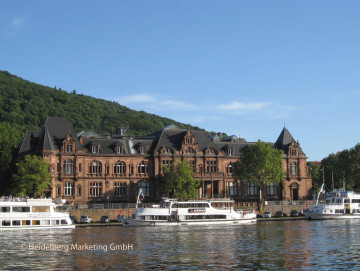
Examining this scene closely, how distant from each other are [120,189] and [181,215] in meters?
31.0

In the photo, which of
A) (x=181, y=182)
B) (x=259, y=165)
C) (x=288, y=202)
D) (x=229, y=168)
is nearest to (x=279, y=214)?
(x=288, y=202)

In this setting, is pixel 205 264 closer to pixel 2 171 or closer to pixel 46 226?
pixel 46 226

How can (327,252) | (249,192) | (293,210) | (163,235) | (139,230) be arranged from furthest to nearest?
1. (249,192)
2. (293,210)
3. (139,230)
4. (163,235)
5. (327,252)

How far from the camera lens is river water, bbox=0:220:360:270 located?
57.4 m

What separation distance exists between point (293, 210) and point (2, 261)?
93.8 meters

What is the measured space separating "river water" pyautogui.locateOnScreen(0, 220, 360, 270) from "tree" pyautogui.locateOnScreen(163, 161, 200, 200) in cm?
3905

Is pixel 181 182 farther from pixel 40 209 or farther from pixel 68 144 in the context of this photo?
pixel 40 209

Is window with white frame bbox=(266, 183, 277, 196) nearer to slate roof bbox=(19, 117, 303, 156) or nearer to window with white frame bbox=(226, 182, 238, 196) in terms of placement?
window with white frame bbox=(226, 182, 238, 196)

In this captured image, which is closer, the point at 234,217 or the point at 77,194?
the point at 234,217

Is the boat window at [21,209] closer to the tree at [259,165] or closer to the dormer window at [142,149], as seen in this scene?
the dormer window at [142,149]

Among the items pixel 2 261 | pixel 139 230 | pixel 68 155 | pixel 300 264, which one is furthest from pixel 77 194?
pixel 300 264

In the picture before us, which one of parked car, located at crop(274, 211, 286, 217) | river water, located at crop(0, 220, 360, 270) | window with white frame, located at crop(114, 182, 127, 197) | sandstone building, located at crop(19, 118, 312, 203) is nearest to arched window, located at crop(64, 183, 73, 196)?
sandstone building, located at crop(19, 118, 312, 203)

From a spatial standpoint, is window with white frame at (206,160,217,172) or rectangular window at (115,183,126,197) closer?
rectangular window at (115,183,126,197)

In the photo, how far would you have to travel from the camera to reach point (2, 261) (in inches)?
2395
